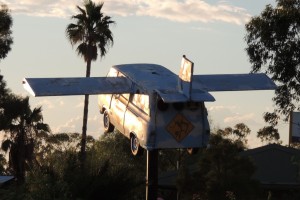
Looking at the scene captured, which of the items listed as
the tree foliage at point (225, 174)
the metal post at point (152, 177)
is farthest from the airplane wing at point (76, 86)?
the tree foliage at point (225, 174)

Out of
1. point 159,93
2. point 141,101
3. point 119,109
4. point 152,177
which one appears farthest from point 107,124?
point 159,93

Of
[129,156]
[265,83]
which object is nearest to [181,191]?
[265,83]

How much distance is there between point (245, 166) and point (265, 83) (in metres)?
14.1

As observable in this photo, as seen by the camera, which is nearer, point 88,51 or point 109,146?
point 88,51

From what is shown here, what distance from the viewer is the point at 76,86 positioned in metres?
19.8

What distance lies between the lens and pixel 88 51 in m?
52.8

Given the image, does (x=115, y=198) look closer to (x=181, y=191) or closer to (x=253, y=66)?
(x=181, y=191)

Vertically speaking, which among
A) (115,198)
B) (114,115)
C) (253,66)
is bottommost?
(115,198)

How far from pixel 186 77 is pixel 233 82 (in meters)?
2.42

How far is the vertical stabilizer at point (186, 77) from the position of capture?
18406 mm

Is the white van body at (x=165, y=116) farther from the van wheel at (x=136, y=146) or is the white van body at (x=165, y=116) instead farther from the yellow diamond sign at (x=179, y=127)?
the van wheel at (x=136, y=146)

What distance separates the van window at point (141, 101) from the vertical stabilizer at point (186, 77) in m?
0.91

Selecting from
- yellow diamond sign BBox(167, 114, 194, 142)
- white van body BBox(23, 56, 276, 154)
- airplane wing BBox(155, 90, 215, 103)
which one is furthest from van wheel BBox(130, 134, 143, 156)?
airplane wing BBox(155, 90, 215, 103)

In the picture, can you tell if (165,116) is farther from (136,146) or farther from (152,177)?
(152,177)
